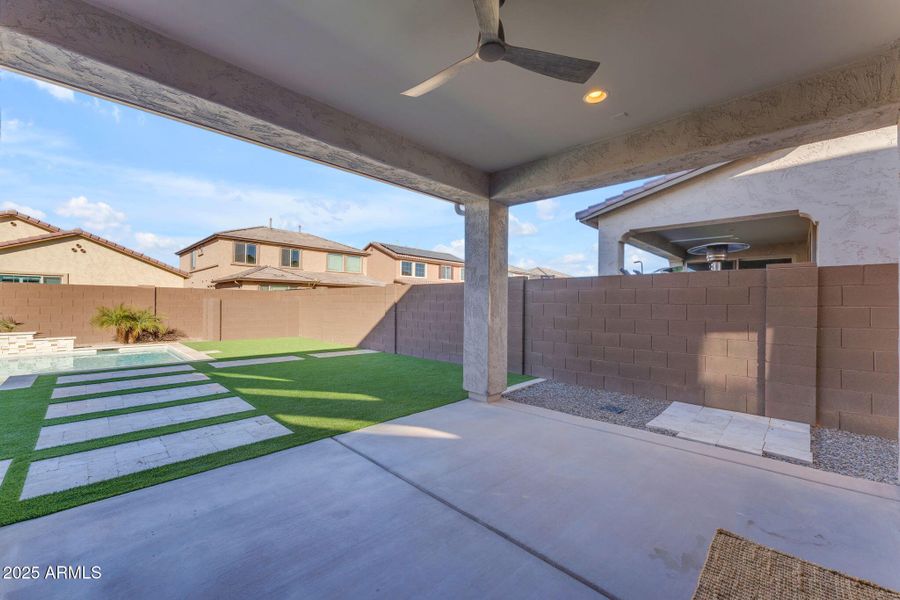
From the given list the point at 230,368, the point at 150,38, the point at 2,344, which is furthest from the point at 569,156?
the point at 2,344

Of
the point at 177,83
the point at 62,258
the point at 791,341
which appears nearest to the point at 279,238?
the point at 62,258

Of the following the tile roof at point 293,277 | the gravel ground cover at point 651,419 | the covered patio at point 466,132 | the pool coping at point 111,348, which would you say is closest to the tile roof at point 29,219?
the tile roof at point 293,277

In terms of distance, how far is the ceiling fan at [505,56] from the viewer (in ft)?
6.20

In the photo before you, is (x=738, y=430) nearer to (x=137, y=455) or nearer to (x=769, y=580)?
(x=769, y=580)

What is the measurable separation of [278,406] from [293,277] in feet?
45.4

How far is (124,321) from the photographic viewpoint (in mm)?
10531

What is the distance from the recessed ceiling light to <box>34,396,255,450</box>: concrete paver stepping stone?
4749mm

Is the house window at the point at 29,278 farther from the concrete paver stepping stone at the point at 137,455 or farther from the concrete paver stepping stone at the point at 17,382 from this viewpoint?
the concrete paver stepping stone at the point at 137,455

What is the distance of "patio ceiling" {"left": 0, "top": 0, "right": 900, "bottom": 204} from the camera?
6.92 feet

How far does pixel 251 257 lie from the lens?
18203mm

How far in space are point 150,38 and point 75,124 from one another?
15.3 m

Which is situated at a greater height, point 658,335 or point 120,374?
point 658,335

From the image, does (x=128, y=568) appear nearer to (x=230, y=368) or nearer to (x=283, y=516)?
(x=283, y=516)

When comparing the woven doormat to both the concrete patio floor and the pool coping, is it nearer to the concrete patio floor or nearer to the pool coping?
the concrete patio floor
